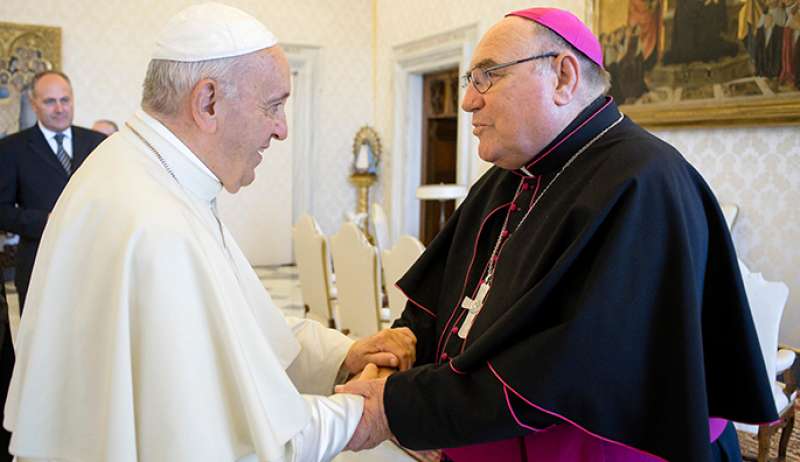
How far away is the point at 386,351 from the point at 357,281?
222 cm

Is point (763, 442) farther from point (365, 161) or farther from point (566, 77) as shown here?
point (365, 161)

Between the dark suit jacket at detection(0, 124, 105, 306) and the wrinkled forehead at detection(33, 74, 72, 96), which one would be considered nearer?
the dark suit jacket at detection(0, 124, 105, 306)

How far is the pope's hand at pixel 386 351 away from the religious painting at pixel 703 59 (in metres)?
3.61

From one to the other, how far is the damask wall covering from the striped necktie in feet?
14.0

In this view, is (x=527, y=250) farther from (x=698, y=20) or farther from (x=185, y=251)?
(x=698, y=20)

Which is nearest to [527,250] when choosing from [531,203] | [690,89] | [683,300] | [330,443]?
[531,203]

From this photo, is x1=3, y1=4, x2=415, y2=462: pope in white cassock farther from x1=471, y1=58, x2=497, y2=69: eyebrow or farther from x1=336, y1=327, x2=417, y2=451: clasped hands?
x1=471, y1=58, x2=497, y2=69: eyebrow

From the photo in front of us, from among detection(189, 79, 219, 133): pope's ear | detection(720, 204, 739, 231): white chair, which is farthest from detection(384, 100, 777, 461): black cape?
detection(720, 204, 739, 231): white chair

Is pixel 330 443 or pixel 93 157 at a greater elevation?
pixel 93 157

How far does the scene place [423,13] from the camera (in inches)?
330

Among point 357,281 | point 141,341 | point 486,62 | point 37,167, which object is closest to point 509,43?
point 486,62

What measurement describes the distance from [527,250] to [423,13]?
7269mm

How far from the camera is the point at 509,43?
5.48 ft

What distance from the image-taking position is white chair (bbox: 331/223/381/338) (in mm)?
4035
